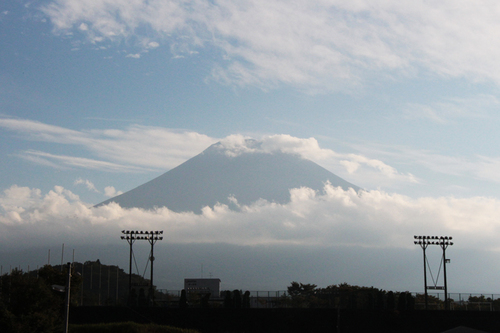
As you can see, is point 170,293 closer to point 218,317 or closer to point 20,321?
point 218,317

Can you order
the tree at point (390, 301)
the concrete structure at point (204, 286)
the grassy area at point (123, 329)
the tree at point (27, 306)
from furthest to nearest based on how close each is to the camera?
the concrete structure at point (204, 286)
the tree at point (390, 301)
the grassy area at point (123, 329)
the tree at point (27, 306)

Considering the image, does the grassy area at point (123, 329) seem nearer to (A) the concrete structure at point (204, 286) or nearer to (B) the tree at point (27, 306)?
(B) the tree at point (27, 306)

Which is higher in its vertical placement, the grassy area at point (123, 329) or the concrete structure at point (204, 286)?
the concrete structure at point (204, 286)

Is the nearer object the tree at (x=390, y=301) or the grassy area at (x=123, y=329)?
the grassy area at (x=123, y=329)

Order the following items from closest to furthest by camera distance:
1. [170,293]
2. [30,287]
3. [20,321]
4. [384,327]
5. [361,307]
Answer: [20,321]
[30,287]
[384,327]
[361,307]
[170,293]

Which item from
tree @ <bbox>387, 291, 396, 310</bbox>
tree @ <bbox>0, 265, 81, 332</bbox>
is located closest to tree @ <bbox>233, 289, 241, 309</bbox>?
tree @ <bbox>387, 291, 396, 310</bbox>

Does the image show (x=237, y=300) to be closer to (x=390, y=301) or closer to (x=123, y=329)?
(x=123, y=329)

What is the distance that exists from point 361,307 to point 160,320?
21782 millimetres

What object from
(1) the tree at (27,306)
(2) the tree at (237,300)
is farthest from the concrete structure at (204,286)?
(1) the tree at (27,306)

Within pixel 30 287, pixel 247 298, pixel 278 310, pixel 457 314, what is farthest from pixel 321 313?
pixel 30 287

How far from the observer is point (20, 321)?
3962 centimetres

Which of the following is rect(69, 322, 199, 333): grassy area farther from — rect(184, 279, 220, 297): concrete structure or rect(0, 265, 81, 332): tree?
rect(184, 279, 220, 297): concrete structure

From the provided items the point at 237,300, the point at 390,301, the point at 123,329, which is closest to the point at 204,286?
the point at 237,300

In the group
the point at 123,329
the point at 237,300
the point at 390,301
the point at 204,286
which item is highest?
the point at 390,301
